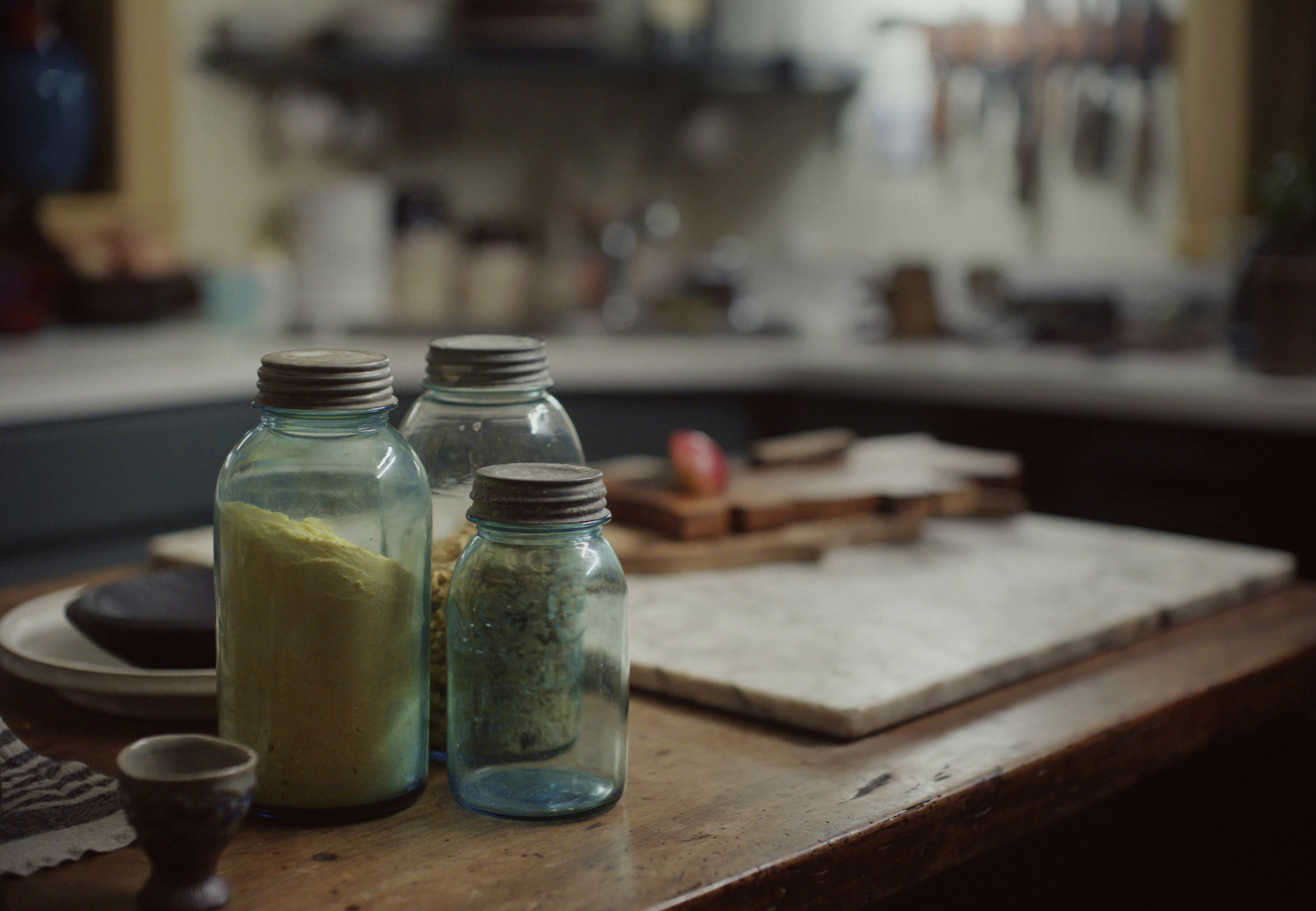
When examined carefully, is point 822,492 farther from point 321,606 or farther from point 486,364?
point 321,606

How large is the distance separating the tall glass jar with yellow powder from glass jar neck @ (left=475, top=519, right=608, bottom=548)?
34 millimetres

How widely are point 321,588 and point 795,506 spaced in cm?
71

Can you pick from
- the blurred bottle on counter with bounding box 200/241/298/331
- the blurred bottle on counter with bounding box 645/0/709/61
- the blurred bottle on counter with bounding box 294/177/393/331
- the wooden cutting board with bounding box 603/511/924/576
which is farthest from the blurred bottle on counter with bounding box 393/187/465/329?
the wooden cutting board with bounding box 603/511/924/576

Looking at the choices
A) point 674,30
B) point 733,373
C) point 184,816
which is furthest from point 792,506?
point 674,30

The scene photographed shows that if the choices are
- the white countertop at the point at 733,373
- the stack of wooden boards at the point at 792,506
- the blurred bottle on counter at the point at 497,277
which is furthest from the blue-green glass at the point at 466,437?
the blurred bottle on counter at the point at 497,277

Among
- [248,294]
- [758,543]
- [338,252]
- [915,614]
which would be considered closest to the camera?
[915,614]

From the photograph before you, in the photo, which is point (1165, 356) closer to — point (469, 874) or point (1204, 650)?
point (1204, 650)

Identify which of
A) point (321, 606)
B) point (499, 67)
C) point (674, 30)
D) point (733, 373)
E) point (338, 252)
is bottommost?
point (733, 373)

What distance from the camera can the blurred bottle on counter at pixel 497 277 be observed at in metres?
3.13

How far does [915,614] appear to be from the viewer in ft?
3.39

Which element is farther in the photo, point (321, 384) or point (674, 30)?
point (674, 30)

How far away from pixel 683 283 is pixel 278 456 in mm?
2727

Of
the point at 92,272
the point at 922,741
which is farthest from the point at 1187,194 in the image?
the point at 922,741

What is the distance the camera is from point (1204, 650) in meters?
1.00
